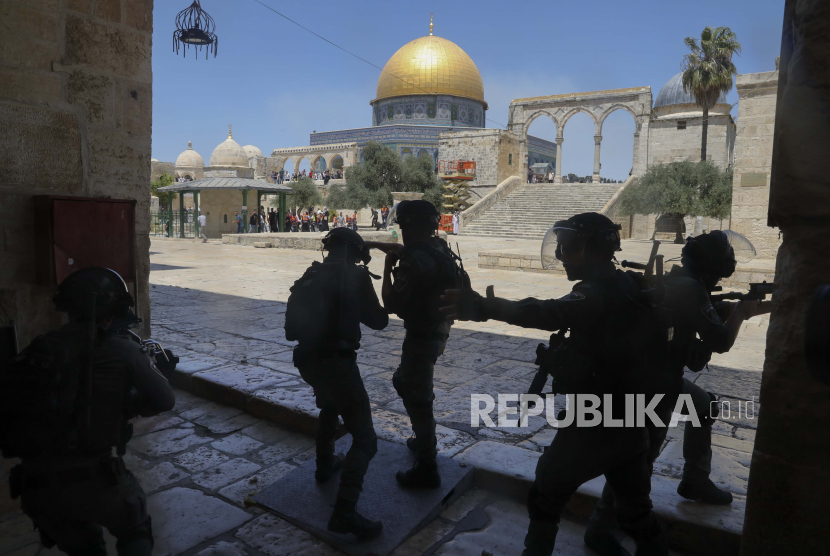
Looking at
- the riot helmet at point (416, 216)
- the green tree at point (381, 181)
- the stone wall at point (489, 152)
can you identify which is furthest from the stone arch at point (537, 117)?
the riot helmet at point (416, 216)

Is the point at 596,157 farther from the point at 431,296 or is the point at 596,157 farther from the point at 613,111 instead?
the point at 431,296

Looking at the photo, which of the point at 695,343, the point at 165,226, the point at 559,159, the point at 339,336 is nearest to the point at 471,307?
the point at 339,336

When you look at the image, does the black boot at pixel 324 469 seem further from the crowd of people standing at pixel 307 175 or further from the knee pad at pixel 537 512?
the crowd of people standing at pixel 307 175

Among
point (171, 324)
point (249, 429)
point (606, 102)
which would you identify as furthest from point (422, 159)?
point (249, 429)

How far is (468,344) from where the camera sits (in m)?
5.80

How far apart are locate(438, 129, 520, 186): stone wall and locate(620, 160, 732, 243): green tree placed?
1387cm

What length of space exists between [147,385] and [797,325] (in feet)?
6.32

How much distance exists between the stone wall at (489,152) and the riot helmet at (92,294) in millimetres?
34651

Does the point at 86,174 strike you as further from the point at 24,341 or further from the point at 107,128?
the point at 24,341

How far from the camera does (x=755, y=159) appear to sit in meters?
12.1

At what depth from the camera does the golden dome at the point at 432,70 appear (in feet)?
153

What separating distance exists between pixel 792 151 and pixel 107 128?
10.5 feet

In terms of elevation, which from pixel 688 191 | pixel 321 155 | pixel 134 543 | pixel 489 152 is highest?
pixel 321 155

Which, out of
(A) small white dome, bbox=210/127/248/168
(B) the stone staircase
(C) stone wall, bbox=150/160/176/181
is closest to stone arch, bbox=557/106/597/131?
(B) the stone staircase
